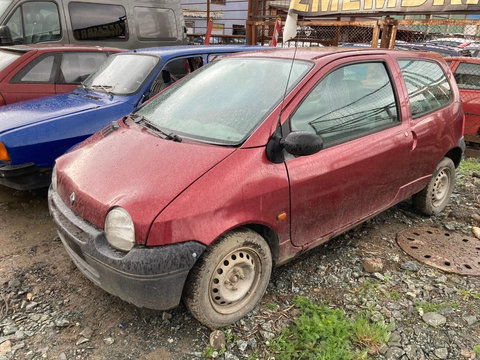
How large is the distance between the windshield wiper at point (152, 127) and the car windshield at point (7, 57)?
2.99 metres

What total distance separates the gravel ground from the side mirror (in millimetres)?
1104

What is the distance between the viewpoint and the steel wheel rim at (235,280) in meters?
2.26

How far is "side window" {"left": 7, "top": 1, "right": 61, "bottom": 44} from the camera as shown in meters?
6.77

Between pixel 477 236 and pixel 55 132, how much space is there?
4189mm

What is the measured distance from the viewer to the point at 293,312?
256cm

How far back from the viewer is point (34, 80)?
500 cm

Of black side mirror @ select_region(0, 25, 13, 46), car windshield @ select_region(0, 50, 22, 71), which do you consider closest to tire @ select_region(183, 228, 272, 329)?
car windshield @ select_region(0, 50, 22, 71)

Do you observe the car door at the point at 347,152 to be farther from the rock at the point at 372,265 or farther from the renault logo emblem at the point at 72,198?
the renault logo emblem at the point at 72,198

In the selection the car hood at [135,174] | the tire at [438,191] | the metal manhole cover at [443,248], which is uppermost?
the car hood at [135,174]

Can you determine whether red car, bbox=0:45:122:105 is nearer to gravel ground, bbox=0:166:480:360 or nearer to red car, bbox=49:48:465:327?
gravel ground, bbox=0:166:480:360

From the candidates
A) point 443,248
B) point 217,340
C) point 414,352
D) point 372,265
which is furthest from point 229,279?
point 443,248

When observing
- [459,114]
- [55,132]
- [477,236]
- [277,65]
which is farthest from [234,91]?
[477,236]

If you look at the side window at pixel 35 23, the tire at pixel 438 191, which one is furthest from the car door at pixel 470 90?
the side window at pixel 35 23

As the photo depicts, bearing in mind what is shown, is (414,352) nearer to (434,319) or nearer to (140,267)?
→ (434,319)
